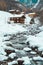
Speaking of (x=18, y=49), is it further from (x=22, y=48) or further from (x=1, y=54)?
(x=1, y=54)

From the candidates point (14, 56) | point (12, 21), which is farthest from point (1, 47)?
point (12, 21)

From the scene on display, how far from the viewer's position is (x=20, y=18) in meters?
20.6

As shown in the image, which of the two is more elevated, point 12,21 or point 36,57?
point 12,21

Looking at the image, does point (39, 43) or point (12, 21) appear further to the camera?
point (12, 21)

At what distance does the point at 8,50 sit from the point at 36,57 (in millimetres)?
1337

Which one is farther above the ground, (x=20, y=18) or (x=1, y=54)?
(x=20, y=18)

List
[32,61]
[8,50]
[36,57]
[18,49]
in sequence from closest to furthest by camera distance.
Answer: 1. [32,61]
2. [36,57]
3. [8,50]
4. [18,49]

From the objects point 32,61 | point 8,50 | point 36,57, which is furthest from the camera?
point 8,50

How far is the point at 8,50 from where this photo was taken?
29.3 ft

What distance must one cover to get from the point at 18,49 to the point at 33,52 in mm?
802

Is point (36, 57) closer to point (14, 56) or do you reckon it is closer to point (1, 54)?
point (14, 56)

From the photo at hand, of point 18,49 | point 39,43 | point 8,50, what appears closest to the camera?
point 8,50

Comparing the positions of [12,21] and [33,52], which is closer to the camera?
[33,52]

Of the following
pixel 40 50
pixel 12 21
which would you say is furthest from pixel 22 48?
pixel 12 21
